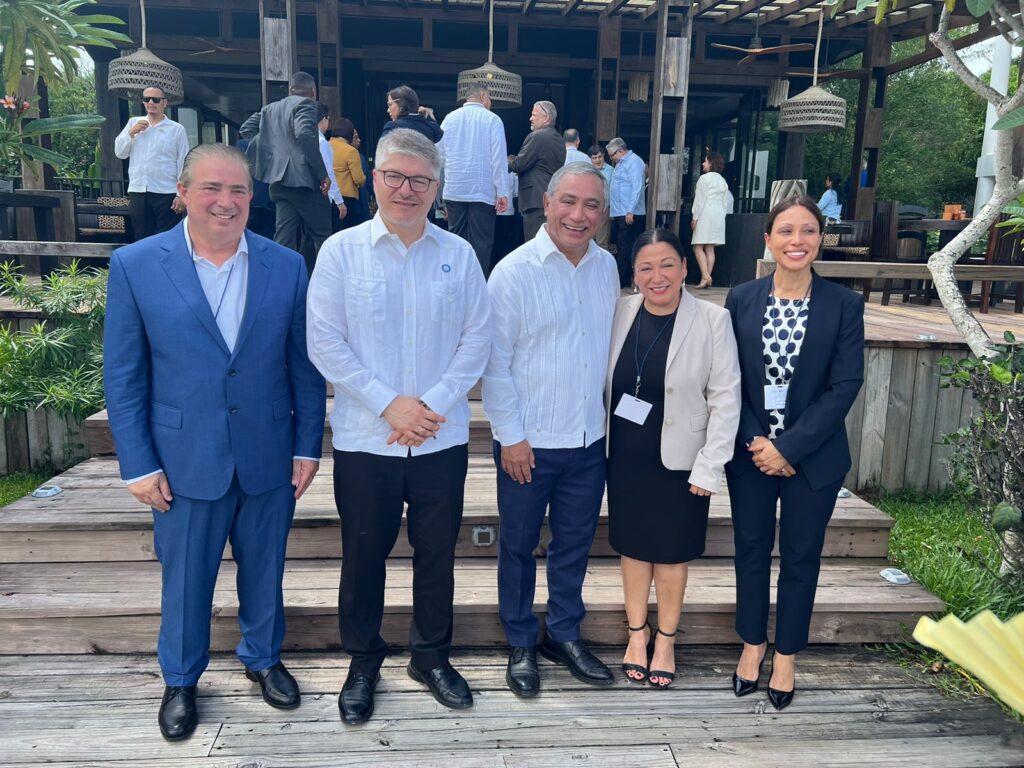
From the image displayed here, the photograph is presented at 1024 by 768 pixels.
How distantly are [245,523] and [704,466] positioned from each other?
4.73ft

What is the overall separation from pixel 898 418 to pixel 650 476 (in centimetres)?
269

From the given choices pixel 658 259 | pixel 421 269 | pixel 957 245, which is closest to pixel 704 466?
pixel 658 259

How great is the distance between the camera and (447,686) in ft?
8.44

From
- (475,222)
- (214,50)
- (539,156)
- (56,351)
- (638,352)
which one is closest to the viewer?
(638,352)

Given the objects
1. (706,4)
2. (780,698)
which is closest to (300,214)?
(780,698)

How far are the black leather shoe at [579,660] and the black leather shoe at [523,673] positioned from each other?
10 centimetres

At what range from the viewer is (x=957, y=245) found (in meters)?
3.27

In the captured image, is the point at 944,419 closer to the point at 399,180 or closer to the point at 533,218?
the point at 533,218

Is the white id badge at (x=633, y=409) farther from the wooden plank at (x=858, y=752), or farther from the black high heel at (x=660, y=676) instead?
the wooden plank at (x=858, y=752)

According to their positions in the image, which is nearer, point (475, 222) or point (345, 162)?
point (475, 222)

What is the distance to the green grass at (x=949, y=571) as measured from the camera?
2.88 m

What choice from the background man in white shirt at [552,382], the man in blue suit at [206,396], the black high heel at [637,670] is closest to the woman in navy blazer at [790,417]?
the black high heel at [637,670]

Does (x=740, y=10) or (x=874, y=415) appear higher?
(x=740, y=10)

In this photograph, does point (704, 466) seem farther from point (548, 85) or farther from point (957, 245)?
point (548, 85)
